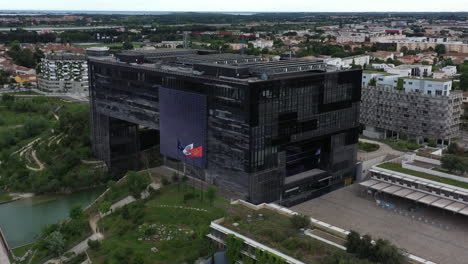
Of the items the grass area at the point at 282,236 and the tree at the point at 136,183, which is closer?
the grass area at the point at 282,236

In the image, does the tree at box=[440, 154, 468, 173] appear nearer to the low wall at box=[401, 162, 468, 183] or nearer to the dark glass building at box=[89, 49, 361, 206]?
the low wall at box=[401, 162, 468, 183]

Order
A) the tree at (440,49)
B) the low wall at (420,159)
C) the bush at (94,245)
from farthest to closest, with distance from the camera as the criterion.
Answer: the tree at (440,49), the low wall at (420,159), the bush at (94,245)

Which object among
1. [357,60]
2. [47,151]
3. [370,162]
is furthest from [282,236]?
[357,60]

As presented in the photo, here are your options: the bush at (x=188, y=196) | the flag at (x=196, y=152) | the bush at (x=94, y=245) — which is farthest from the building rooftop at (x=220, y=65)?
the bush at (x=94, y=245)

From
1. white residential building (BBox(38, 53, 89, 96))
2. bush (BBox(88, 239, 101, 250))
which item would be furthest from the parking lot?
white residential building (BBox(38, 53, 89, 96))

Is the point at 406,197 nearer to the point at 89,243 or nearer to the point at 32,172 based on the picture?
the point at 89,243

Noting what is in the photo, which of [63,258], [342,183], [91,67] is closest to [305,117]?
[342,183]

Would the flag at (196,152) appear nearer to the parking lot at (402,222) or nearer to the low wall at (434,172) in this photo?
the parking lot at (402,222)
